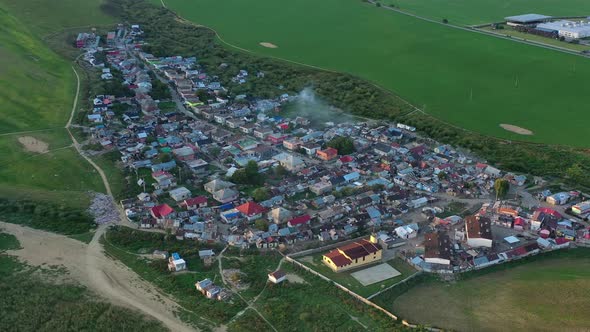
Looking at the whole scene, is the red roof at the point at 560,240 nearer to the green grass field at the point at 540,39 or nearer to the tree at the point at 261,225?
the tree at the point at 261,225

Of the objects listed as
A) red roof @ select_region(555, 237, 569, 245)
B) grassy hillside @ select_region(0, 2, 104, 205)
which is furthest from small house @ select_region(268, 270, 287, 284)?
red roof @ select_region(555, 237, 569, 245)

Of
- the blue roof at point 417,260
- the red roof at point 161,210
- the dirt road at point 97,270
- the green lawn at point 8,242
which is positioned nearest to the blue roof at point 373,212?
the blue roof at point 417,260

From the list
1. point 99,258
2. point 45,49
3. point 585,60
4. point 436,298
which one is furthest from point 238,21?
point 436,298

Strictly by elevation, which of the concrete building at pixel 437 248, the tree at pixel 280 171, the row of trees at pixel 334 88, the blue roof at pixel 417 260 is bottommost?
the blue roof at pixel 417 260

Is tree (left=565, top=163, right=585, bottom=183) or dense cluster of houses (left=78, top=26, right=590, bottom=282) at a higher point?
tree (left=565, top=163, right=585, bottom=183)

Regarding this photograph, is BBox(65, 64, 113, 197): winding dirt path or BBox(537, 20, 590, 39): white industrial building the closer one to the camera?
BBox(65, 64, 113, 197): winding dirt path

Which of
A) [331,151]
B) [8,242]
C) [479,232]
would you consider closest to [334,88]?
[331,151]

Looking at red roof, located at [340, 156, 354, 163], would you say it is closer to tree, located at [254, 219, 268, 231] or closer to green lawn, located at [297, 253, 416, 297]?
tree, located at [254, 219, 268, 231]
